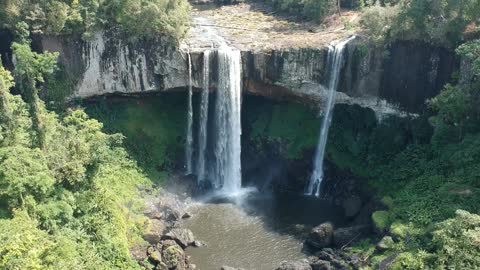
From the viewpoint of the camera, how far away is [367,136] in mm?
29156

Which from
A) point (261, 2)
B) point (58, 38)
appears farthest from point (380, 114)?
point (58, 38)

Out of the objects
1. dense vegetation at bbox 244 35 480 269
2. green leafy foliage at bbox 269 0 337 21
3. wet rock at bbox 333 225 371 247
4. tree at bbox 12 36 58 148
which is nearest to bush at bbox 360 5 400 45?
dense vegetation at bbox 244 35 480 269

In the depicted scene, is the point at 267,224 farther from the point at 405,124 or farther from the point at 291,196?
the point at 405,124

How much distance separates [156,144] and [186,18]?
7185mm

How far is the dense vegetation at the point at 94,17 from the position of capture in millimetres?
26969

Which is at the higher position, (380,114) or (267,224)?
(380,114)

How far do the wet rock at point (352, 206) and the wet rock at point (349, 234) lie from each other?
2000 mm

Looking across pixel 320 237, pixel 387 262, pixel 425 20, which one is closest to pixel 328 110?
pixel 425 20

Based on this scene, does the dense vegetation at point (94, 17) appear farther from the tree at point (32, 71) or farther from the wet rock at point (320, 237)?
the wet rock at point (320, 237)

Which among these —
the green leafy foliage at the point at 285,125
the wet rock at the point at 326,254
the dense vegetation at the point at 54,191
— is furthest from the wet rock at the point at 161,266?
the green leafy foliage at the point at 285,125

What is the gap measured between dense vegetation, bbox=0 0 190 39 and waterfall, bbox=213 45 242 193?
135 inches

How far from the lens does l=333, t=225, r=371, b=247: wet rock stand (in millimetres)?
24359

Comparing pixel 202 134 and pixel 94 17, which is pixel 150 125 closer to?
pixel 202 134

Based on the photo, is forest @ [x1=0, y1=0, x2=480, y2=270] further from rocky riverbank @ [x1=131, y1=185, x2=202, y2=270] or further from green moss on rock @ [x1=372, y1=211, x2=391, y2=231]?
rocky riverbank @ [x1=131, y1=185, x2=202, y2=270]
